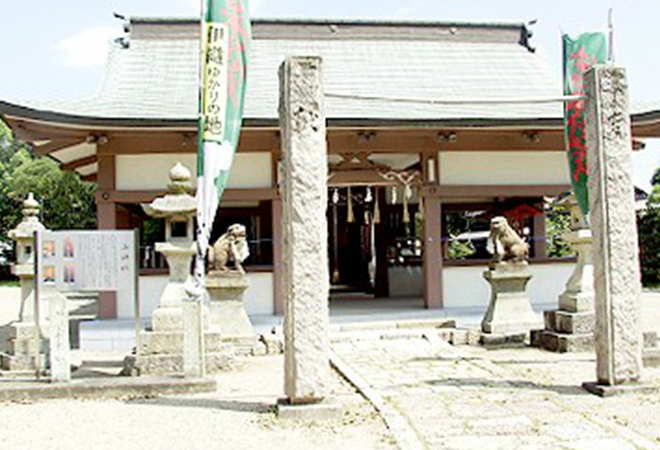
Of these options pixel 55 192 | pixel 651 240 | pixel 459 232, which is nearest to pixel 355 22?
pixel 459 232

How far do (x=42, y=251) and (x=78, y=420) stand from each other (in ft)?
6.93

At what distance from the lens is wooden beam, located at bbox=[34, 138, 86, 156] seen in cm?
1108

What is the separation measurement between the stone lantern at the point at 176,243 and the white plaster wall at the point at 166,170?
3310mm

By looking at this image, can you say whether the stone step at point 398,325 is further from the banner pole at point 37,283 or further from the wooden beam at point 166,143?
the banner pole at point 37,283

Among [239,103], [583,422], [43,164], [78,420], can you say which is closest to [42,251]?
[78,420]

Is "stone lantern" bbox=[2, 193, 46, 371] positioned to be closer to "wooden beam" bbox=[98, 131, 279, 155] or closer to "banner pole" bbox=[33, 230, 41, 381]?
"banner pole" bbox=[33, 230, 41, 381]

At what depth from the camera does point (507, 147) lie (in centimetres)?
1211

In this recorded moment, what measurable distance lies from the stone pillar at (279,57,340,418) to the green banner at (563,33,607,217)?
177 inches

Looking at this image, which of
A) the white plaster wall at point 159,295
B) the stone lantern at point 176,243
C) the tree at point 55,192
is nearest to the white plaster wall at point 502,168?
the white plaster wall at point 159,295

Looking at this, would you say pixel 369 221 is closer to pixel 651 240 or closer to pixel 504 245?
pixel 504 245

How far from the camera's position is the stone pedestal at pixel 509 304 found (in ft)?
Result: 32.7

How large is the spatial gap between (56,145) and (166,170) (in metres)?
1.95

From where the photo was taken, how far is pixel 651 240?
22812mm

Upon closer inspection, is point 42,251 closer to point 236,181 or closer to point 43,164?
point 236,181
